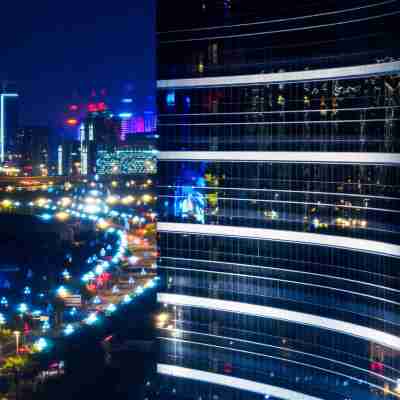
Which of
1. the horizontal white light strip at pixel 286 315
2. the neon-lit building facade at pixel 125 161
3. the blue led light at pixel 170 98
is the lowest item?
the horizontal white light strip at pixel 286 315

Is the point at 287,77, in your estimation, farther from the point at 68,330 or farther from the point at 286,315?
the point at 68,330

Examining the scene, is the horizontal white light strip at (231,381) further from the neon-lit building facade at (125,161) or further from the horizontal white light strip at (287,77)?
the neon-lit building facade at (125,161)

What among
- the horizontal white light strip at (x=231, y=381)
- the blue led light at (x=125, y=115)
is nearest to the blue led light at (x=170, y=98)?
the horizontal white light strip at (x=231, y=381)

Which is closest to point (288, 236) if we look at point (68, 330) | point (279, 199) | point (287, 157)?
point (279, 199)

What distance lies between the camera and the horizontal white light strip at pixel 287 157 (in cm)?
2608

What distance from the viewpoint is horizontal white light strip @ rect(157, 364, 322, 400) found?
29531mm

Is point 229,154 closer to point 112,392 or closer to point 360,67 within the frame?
point 360,67

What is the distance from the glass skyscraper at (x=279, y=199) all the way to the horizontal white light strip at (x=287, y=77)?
0.15ft

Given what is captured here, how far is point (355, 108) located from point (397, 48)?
2.67m

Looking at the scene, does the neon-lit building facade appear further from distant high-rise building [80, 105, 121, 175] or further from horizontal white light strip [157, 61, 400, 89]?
horizontal white light strip [157, 61, 400, 89]

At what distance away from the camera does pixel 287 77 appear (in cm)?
2897

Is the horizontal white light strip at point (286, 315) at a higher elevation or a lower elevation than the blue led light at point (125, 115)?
lower

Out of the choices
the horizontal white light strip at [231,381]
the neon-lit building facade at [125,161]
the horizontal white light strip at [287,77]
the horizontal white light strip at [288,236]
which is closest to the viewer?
the horizontal white light strip at [287,77]

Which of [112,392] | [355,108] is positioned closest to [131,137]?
[112,392]
